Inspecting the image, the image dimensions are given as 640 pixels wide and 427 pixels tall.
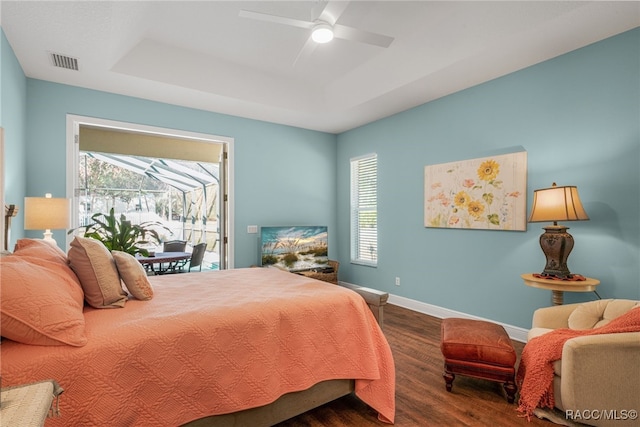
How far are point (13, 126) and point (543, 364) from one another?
Answer: 445 cm

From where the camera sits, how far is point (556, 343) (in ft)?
6.64

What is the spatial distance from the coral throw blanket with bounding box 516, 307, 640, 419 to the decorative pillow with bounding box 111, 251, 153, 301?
2.44m

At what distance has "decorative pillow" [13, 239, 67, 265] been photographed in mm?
1669

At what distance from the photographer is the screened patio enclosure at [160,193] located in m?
7.28

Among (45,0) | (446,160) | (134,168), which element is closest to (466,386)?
(446,160)

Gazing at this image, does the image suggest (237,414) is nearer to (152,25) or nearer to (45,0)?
(45,0)

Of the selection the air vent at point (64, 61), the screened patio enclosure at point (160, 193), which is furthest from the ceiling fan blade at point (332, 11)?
the screened patio enclosure at point (160, 193)

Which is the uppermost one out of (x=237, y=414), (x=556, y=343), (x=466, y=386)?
(x=556, y=343)

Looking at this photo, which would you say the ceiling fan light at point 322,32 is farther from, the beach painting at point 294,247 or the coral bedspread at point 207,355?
the beach painting at point 294,247

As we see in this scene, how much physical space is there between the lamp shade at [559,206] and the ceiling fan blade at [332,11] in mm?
2171

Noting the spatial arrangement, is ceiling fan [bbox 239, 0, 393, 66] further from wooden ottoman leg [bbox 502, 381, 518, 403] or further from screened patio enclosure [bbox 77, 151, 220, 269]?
screened patio enclosure [bbox 77, 151, 220, 269]

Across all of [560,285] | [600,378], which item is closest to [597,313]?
[560,285]

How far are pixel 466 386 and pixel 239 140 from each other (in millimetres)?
4020

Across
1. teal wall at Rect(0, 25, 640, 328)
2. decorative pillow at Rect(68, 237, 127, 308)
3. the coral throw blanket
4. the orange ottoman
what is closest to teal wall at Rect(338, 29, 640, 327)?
teal wall at Rect(0, 25, 640, 328)
